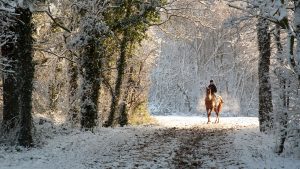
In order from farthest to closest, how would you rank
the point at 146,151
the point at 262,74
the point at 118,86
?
1. the point at 118,86
2. the point at 262,74
3. the point at 146,151

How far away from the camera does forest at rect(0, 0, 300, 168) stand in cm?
1412

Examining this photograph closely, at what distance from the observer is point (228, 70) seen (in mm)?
55750

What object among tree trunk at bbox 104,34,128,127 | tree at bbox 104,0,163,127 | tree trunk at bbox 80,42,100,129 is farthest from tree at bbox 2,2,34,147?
tree trunk at bbox 104,34,128,127

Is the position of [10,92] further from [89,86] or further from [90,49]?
[90,49]

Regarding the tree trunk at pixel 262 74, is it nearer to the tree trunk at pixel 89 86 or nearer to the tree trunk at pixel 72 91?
the tree trunk at pixel 89 86

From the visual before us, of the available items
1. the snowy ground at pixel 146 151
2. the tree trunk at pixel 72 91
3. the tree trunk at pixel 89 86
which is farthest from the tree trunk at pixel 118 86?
the snowy ground at pixel 146 151

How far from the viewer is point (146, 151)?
15734 millimetres

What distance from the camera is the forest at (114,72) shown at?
46.3ft

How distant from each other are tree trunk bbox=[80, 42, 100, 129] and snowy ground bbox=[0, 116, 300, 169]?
1.04 meters

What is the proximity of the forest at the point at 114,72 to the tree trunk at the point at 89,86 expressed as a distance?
0.15 ft

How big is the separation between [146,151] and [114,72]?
37.3 ft

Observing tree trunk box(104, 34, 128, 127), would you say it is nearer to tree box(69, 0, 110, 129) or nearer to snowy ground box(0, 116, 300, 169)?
tree box(69, 0, 110, 129)

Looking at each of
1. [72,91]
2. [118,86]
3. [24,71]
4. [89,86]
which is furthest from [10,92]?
[118,86]

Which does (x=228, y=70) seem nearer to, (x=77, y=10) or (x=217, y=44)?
(x=217, y=44)
